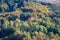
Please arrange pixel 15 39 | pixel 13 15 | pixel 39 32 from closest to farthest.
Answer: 1. pixel 15 39
2. pixel 39 32
3. pixel 13 15

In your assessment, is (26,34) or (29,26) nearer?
(26,34)

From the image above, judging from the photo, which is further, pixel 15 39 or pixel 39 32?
pixel 39 32

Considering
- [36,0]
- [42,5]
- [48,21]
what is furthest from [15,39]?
[36,0]

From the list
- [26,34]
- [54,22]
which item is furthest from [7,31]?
[54,22]

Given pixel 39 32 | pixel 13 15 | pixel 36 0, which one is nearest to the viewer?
pixel 39 32

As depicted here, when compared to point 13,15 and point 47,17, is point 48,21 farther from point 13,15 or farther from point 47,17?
point 13,15

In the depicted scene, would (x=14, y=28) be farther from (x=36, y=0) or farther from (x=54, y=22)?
(x=36, y=0)
